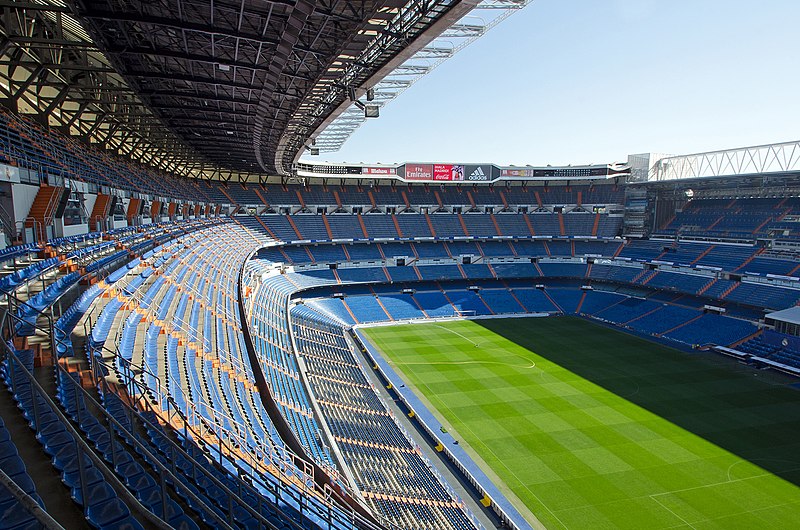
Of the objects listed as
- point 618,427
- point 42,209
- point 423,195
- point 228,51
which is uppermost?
point 228,51

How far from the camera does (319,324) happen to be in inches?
1342

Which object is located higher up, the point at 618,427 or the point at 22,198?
the point at 22,198

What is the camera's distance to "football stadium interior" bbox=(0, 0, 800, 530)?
21.5ft

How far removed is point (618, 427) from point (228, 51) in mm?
21295

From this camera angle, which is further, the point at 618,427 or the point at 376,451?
the point at 618,427

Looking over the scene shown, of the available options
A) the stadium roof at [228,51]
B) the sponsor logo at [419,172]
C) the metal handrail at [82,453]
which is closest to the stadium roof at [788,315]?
the stadium roof at [228,51]

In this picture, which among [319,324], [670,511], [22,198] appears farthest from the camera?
[319,324]

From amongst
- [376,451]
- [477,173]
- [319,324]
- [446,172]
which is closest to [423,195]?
[446,172]

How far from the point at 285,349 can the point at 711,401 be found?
852 inches

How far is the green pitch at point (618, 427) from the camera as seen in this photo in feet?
50.6

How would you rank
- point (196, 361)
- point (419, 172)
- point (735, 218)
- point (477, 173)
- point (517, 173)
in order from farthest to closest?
point (517, 173), point (477, 173), point (419, 172), point (735, 218), point (196, 361)

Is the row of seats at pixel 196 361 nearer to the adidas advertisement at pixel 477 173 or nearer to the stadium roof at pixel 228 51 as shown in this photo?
the stadium roof at pixel 228 51

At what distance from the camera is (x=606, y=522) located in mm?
14555

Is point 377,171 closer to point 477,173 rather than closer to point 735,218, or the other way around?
point 477,173
